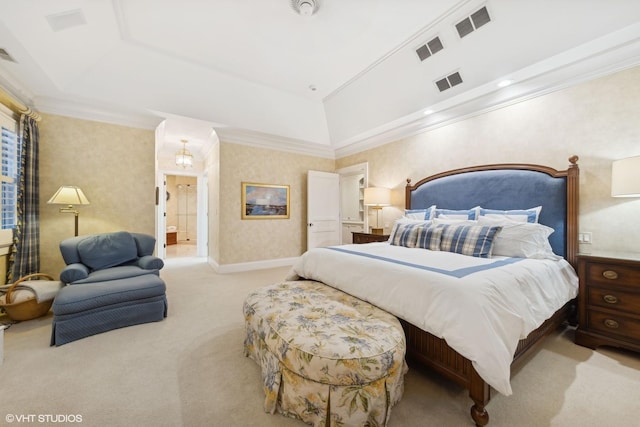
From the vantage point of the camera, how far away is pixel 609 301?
2068 millimetres

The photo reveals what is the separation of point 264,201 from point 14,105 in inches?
137

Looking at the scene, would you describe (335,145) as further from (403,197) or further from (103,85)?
(103,85)

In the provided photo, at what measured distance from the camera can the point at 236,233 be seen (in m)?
4.89

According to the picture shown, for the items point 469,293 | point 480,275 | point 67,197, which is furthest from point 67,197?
point 480,275

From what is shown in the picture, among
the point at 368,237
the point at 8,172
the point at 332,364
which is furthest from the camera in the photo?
the point at 368,237

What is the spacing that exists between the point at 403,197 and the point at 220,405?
12.9 ft

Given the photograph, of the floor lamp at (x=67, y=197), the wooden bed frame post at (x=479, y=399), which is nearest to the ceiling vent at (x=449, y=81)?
the wooden bed frame post at (x=479, y=399)

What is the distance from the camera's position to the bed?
1.34 metres

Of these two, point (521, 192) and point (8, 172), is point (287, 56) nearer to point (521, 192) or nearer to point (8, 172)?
point (521, 192)

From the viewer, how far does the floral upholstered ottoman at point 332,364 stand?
1232 mm

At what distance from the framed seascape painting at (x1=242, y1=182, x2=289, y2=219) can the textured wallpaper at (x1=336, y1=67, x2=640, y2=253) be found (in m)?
3.28

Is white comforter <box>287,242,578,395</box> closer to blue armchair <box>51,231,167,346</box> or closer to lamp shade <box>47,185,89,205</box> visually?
blue armchair <box>51,231,167,346</box>

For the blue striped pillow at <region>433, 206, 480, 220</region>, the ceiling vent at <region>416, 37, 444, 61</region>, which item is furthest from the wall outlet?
the ceiling vent at <region>416, 37, 444, 61</region>

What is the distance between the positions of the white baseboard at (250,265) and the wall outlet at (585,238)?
14.7 feet
